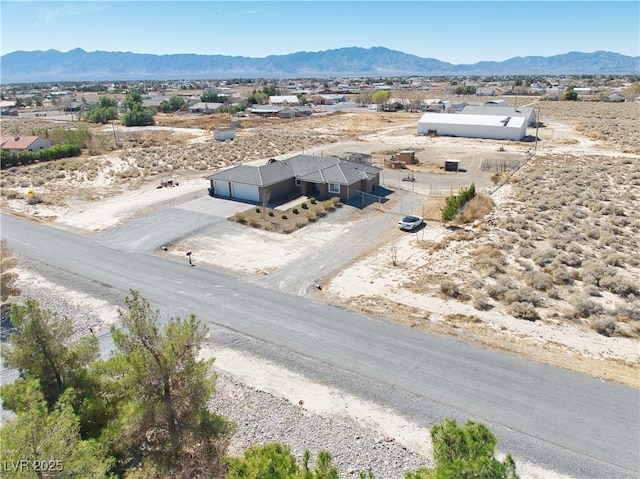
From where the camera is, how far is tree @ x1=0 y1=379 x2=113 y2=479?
795 centimetres

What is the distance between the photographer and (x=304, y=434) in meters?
14.2

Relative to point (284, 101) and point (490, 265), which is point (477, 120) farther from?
point (284, 101)

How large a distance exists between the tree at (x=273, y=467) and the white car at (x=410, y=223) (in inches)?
964

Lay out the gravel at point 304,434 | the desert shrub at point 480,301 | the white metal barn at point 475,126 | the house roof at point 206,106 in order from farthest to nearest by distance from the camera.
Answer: the house roof at point 206,106, the white metal barn at point 475,126, the desert shrub at point 480,301, the gravel at point 304,434

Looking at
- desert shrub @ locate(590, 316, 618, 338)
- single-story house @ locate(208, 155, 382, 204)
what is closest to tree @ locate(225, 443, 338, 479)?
desert shrub @ locate(590, 316, 618, 338)

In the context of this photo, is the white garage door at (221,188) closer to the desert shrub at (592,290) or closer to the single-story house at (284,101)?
the desert shrub at (592,290)

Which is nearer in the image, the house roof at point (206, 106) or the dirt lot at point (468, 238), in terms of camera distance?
the dirt lot at point (468, 238)

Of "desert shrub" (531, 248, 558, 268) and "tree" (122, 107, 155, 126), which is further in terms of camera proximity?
"tree" (122, 107, 155, 126)

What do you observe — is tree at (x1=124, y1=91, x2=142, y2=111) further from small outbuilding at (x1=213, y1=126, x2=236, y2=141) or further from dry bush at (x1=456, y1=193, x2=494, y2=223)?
dry bush at (x1=456, y1=193, x2=494, y2=223)

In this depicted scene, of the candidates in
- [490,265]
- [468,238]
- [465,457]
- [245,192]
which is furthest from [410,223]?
[465,457]

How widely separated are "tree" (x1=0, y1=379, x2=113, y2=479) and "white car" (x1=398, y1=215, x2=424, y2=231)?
85.1ft

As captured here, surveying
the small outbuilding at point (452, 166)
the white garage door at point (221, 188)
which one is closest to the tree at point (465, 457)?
the white garage door at point (221, 188)

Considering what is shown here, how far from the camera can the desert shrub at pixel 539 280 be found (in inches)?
917

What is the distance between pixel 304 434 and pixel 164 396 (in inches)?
202
